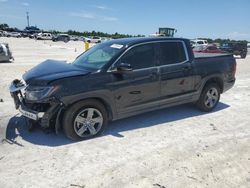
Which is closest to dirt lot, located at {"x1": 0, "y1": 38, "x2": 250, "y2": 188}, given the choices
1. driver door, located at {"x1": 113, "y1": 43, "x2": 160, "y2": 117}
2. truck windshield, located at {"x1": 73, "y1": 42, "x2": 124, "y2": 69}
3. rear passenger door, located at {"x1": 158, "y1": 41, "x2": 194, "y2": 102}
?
driver door, located at {"x1": 113, "y1": 43, "x2": 160, "y2": 117}

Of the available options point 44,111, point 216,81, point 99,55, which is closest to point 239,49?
point 216,81

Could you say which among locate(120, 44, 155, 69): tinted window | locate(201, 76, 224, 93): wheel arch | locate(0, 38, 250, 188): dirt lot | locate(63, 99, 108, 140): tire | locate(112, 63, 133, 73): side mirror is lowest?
locate(0, 38, 250, 188): dirt lot

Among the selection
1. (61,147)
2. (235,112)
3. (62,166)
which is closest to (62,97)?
(61,147)

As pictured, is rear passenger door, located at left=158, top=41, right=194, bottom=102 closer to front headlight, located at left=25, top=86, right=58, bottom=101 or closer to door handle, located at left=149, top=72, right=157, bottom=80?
door handle, located at left=149, top=72, right=157, bottom=80

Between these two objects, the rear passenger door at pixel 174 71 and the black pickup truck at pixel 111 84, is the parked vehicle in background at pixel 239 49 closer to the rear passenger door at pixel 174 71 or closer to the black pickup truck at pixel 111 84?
the black pickup truck at pixel 111 84

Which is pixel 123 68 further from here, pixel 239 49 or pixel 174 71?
pixel 239 49

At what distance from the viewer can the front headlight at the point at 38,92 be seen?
179 inches

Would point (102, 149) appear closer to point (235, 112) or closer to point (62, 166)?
point (62, 166)

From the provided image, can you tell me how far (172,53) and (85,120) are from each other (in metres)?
2.45

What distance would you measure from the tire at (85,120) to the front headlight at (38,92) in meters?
0.44

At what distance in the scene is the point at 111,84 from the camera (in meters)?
5.04

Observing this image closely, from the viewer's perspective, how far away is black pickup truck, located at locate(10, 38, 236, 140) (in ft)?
15.3

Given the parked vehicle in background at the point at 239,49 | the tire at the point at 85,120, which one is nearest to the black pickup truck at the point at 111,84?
the tire at the point at 85,120

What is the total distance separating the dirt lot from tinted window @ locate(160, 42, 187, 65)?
1300mm
